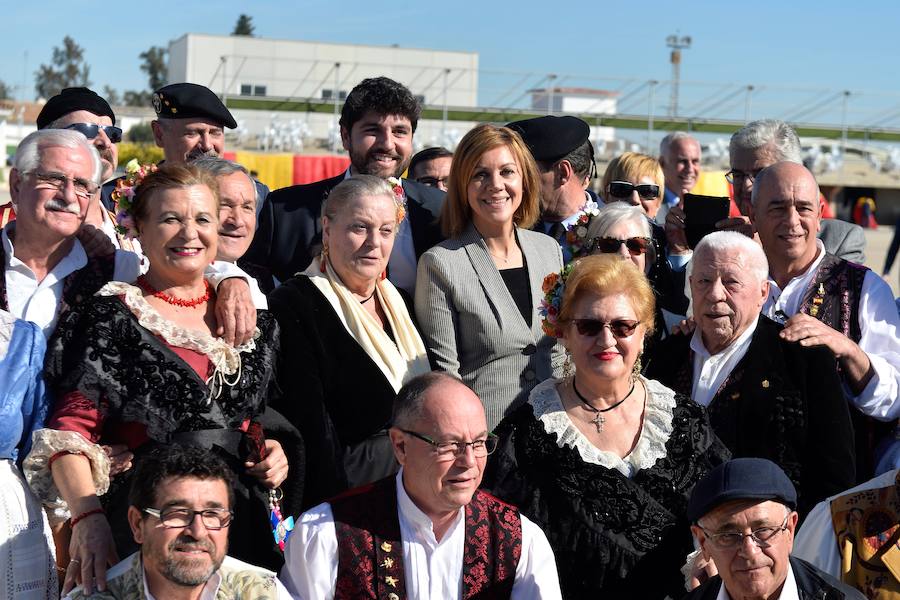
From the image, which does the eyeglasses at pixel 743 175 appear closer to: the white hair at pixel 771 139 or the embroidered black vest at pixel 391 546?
the white hair at pixel 771 139

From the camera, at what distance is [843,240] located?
5176 millimetres

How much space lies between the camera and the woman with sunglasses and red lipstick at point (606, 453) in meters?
3.46

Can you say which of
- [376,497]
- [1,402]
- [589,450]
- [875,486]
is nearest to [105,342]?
[1,402]

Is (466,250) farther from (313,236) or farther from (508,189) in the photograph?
(313,236)

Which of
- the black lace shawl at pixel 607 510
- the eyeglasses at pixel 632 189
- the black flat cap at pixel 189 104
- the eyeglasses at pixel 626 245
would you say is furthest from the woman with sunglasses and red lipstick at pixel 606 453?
the black flat cap at pixel 189 104

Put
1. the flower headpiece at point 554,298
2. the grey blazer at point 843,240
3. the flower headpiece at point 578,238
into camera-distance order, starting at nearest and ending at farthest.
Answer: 1. the flower headpiece at point 554,298
2. the flower headpiece at point 578,238
3. the grey blazer at point 843,240

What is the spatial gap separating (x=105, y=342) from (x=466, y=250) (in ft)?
5.08

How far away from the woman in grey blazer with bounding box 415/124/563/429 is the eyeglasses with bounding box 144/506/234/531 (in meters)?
1.30

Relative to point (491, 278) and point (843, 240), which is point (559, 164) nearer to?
point (491, 278)

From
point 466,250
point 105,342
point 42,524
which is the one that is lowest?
point 42,524

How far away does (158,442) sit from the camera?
130 inches

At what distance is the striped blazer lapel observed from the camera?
4.17 m

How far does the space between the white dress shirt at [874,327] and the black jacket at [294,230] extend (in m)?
1.45

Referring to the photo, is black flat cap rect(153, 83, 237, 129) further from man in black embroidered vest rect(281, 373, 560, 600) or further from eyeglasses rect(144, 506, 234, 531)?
eyeglasses rect(144, 506, 234, 531)
